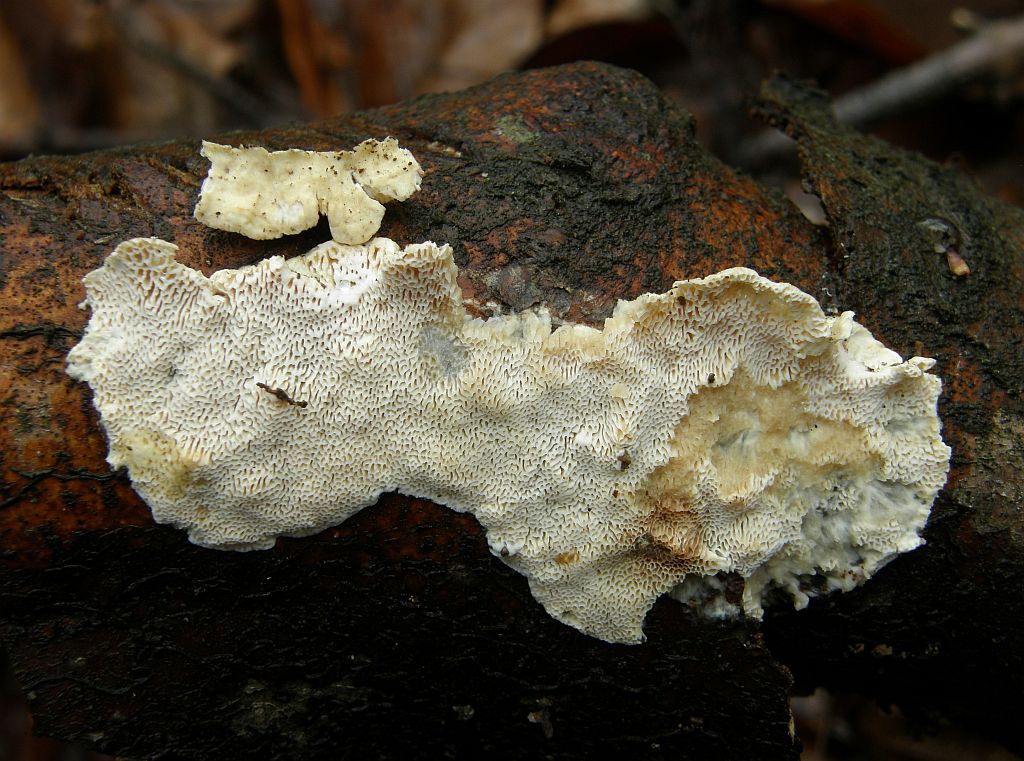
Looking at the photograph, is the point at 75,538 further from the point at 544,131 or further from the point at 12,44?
the point at 12,44

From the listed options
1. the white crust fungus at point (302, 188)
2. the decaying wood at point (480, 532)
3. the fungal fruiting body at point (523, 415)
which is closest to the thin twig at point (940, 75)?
the decaying wood at point (480, 532)

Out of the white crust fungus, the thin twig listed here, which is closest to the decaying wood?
the white crust fungus

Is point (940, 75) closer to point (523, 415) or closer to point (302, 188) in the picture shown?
point (523, 415)

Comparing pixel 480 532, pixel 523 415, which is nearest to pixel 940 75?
pixel 523 415

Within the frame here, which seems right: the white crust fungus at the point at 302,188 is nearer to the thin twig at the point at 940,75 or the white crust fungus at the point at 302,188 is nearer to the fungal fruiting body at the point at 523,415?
the fungal fruiting body at the point at 523,415

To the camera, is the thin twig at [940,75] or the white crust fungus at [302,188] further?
the thin twig at [940,75]

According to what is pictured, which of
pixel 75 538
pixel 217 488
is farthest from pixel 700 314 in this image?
pixel 75 538
